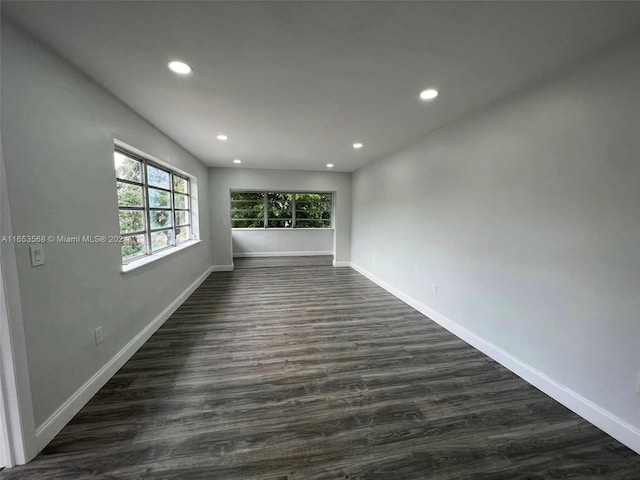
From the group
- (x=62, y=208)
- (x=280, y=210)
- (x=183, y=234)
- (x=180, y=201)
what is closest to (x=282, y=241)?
(x=280, y=210)

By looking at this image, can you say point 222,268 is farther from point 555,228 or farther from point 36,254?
point 555,228

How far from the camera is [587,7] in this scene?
125 cm

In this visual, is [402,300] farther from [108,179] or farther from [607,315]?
[108,179]

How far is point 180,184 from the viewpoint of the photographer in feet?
14.0

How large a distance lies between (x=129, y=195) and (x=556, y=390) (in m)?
4.24

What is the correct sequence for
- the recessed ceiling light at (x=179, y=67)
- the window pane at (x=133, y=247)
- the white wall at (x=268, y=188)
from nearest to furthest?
the recessed ceiling light at (x=179, y=67) < the window pane at (x=133, y=247) < the white wall at (x=268, y=188)

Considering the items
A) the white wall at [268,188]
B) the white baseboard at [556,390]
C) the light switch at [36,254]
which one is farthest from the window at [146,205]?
the white baseboard at [556,390]

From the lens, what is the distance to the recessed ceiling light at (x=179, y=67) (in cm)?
171

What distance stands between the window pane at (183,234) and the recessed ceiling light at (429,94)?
3.93 m

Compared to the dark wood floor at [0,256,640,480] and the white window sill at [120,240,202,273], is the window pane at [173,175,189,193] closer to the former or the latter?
the white window sill at [120,240,202,273]

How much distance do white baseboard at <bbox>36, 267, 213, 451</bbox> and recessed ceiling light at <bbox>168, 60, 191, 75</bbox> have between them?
92.6 inches

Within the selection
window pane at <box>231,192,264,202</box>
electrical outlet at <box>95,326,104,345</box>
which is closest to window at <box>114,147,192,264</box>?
electrical outlet at <box>95,326,104,345</box>

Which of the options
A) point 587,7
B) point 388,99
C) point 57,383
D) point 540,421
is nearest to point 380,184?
point 388,99

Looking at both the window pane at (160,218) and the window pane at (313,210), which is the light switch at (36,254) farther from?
the window pane at (313,210)
